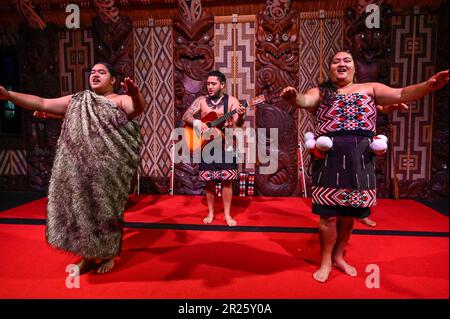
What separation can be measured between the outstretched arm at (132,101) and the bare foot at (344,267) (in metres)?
1.84

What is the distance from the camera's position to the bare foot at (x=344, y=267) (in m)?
2.35

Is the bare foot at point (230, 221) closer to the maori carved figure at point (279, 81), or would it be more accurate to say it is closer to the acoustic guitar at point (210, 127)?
the acoustic guitar at point (210, 127)

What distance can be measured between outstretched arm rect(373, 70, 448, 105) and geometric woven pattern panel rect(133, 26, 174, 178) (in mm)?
3686

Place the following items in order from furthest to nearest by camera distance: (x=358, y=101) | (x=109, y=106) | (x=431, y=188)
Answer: (x=431, y=188) < (x=109, y=106) < (x=358, y=101)

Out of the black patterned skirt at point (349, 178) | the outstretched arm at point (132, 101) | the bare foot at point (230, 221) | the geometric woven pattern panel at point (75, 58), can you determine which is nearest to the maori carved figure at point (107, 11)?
the geometric woven pattern panel at point (75, 58)

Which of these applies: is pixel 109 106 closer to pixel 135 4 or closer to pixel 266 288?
pixel 266 288

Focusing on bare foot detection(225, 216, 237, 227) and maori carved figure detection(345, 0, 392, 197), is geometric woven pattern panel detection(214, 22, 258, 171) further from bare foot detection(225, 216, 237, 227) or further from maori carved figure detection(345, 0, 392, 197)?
bare foot detection(225, 216, 237, 227)

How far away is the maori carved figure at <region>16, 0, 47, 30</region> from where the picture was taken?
17.0 ft

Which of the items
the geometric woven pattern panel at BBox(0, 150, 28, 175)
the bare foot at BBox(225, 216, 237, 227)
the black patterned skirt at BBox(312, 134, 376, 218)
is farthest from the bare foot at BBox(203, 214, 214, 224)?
the geometric woven pattern panel at BBox(0, 150, 28, 175)

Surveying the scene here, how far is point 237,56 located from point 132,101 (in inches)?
128

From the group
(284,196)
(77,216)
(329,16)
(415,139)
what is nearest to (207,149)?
(77,216)

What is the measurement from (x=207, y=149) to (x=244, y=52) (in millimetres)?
2296

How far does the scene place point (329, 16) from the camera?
4910mm

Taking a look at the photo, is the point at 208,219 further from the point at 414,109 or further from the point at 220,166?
the point at 414,109
